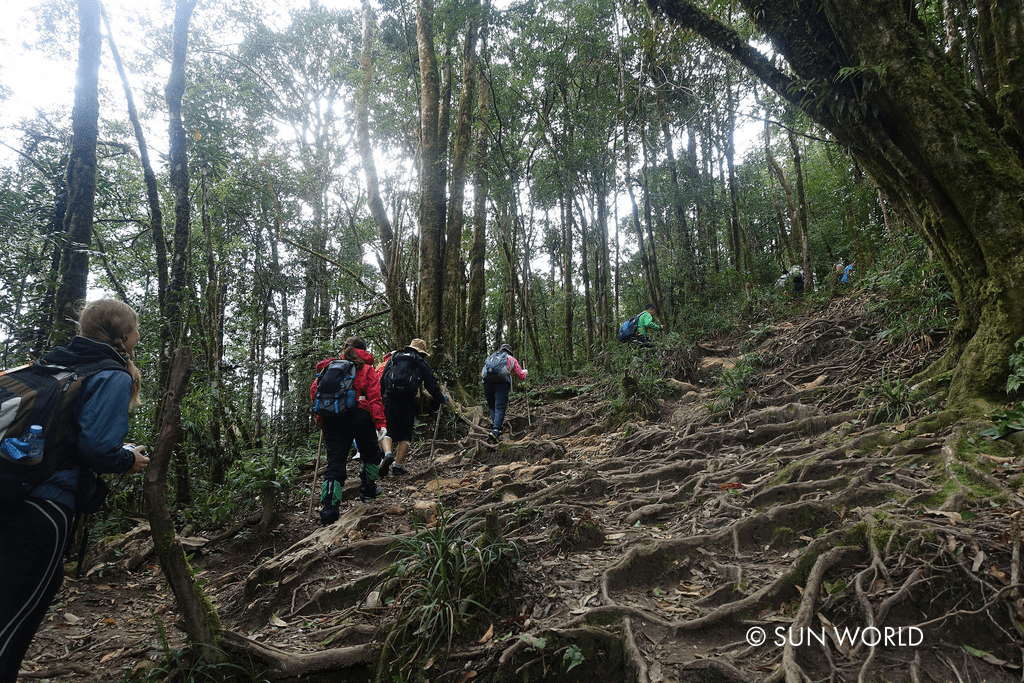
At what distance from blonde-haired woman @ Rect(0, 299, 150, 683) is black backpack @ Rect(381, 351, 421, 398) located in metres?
4.20

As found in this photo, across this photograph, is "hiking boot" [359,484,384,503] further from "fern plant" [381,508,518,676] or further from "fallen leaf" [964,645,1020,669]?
"fallen leaf" [964,645,1020,669]

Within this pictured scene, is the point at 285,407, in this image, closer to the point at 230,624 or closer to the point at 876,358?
the point at 230,624

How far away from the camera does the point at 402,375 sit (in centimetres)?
686

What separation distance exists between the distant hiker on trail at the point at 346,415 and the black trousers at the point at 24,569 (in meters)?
3.00

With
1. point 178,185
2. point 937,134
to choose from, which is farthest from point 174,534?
point 178,185

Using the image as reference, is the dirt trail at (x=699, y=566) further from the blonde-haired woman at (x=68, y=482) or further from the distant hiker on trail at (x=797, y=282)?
the distant hiker on trail at (x=797, y=282)

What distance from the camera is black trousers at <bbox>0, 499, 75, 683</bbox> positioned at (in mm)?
2195

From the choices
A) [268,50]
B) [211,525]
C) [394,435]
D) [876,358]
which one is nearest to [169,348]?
[211,525]

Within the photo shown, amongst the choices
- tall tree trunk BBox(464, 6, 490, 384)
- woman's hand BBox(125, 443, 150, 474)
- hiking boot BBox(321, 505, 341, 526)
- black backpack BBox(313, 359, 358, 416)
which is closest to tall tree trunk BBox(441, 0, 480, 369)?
tall tree trunk BBox(464, 6, 490, 384)

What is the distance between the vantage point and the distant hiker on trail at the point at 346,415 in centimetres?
532

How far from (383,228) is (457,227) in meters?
2.19

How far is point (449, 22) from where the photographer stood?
447 inches

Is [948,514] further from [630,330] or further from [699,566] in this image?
[630,330]

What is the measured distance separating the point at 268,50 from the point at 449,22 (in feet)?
36.5
